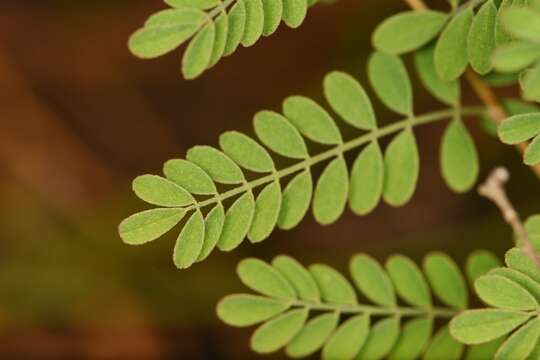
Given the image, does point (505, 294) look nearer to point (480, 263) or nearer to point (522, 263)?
Answer: point (522, 263)

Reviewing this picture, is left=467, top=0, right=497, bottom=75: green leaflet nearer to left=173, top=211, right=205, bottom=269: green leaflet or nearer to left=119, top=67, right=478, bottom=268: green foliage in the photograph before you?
left=119, top=67, right=478, bottom=268: green foliage

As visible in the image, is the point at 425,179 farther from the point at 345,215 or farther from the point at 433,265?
the point at 433,265

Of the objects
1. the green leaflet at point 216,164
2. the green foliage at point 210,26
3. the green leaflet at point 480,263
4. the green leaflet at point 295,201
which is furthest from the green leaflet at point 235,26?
the green leaflet at point 480,263

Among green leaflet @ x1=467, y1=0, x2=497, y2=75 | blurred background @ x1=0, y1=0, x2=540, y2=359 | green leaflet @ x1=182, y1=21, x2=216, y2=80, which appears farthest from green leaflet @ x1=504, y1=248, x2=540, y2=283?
blurred background @ x1=0, y1=0, x2=540, y2=359

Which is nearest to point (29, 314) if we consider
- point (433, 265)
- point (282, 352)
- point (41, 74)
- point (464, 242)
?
point (282, 352)

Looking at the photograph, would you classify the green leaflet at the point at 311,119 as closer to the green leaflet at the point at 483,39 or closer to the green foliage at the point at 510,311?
the green leaflet at the point at 483,39

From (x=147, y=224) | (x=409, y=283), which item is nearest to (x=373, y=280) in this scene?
(x=409, y=283)

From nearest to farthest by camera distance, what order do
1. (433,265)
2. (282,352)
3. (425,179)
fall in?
1. (433,265)
2. (282,352)
3. (425,179)
